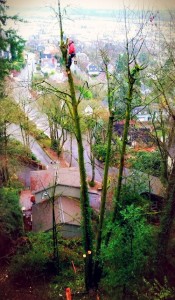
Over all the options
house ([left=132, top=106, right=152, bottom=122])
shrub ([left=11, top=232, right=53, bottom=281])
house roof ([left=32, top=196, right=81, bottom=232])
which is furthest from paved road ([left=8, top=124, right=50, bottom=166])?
shrub ([left=11, top=232, right=53, bottom=281])

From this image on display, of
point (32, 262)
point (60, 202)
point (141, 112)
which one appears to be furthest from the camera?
point (141, 112)

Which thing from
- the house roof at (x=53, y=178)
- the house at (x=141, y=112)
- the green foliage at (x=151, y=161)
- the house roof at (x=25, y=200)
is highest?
the house at (x=141, y=112)

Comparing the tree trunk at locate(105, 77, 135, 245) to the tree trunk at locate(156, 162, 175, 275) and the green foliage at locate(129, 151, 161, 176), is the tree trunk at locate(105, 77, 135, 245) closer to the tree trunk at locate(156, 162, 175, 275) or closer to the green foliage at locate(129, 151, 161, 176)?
the tree trunk at locate(156, 162, 175, 275)

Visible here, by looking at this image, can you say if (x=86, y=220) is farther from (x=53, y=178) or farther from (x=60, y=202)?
(x=53, y=178)

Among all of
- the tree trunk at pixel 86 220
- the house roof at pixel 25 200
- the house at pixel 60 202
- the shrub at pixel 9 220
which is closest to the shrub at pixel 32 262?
the shrub at pixel 9 220

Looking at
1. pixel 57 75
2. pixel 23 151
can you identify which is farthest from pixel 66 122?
pixel 57 75

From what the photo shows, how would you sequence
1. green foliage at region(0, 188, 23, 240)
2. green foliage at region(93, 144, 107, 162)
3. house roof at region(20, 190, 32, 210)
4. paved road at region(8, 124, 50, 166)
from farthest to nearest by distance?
paved road at region(8, 124, 50, 166) → green foliage at region(93, 144, 107, 162) → house roof at region(20, 190, 32, 210) → green foliage at region(0, 188, 23, 240)

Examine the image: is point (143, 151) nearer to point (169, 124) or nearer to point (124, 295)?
point (169, 124)

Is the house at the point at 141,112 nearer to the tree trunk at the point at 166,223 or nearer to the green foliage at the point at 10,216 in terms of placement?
the tree trunk at the point at 166,223

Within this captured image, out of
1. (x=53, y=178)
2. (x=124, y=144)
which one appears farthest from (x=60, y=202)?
(x=124, y=144)
